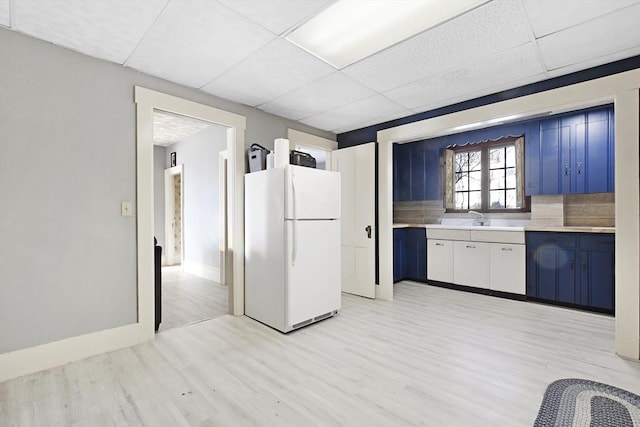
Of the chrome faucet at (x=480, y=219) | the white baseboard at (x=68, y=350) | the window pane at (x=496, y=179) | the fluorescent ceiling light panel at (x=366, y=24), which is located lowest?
the white baseboard at (x=68, y=350)

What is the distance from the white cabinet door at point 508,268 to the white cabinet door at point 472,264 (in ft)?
0.25

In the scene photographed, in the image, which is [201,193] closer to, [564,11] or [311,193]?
[311,193]

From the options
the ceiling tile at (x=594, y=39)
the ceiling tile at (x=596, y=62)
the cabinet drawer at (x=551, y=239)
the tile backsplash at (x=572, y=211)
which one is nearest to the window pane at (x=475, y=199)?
the tile backsplash at (x=572, y=211)

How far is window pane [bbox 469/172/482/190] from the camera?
15.6ft

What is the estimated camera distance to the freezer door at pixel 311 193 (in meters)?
2.83

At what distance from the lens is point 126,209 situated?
100.0 inches

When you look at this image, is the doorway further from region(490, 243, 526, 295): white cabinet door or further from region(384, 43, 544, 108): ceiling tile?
region(490, 243, 526, 295): white cabinet door

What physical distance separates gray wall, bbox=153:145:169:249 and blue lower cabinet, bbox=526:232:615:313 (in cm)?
670

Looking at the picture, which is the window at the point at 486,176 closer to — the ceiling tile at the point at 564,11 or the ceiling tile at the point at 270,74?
the ceiling tile at the point at 564,11

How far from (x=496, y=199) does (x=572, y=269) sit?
1.43 meters

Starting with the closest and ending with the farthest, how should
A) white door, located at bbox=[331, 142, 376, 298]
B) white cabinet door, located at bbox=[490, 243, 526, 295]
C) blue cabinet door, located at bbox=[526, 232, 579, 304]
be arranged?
blue cabinet door, located at bbox=[526, 232, 579, 304], white cabinet door, located at bbox=[490, 243, 526, 295], white door, located at bbox=[331, 142, 376, 298]

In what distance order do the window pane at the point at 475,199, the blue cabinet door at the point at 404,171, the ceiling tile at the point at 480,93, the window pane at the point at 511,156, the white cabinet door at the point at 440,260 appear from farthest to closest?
the blue cabinet door at the point at 404,171, the window pane at the point at 475,199, the white cabinet door at the point at 440,260, the window pane at the point at 511,156, the ceiling tile at the point at 480,93

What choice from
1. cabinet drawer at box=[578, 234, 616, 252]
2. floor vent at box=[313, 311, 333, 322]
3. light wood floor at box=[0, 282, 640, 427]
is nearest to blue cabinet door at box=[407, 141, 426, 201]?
cabinet drawer at box=[578, 234, 616, 252]

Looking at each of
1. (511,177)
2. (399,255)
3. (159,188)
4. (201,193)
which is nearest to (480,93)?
(511,177)
